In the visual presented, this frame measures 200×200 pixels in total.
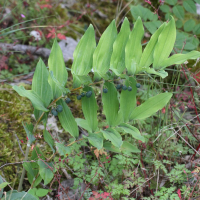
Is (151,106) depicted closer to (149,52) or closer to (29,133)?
(149,52)

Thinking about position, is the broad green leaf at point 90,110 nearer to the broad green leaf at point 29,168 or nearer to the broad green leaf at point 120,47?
the broad green leaf at point 120,47

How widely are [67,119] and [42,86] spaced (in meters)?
0.31

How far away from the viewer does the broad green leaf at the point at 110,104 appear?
148 centimetres

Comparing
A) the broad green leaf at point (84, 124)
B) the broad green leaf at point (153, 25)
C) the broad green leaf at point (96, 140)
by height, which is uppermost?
the broad green leaf at point (153, 25)

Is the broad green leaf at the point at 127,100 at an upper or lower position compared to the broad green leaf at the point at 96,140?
upper

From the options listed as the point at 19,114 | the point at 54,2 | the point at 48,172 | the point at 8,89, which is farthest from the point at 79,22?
the point at 48,172

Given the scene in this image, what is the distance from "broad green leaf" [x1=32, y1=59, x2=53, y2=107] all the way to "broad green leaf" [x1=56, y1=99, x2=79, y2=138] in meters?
0.09

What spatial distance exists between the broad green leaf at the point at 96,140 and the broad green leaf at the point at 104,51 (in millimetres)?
462

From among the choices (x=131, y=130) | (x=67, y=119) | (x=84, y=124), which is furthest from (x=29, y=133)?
(x=131, y=130)

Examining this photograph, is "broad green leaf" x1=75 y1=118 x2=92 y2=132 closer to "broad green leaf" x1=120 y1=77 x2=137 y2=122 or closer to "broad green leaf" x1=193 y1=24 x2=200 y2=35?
"broad green leaf" x1=120 y1=77 x2=137 y2=122

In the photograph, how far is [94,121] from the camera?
155 centimetres

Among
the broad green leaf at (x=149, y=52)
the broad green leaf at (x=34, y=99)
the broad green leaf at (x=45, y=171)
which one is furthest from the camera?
the broad green leaf at (x=45, y=171)

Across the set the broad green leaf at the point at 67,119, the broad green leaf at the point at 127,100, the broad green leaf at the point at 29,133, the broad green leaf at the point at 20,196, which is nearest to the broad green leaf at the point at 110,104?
the broad green leaf at the point at 127,100

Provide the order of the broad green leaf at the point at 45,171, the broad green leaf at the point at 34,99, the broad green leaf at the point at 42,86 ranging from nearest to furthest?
the broad green leaf at the point at 34,99
the broad green leaf at the point at 42,86
the broad green leaf at the point at 45,171
